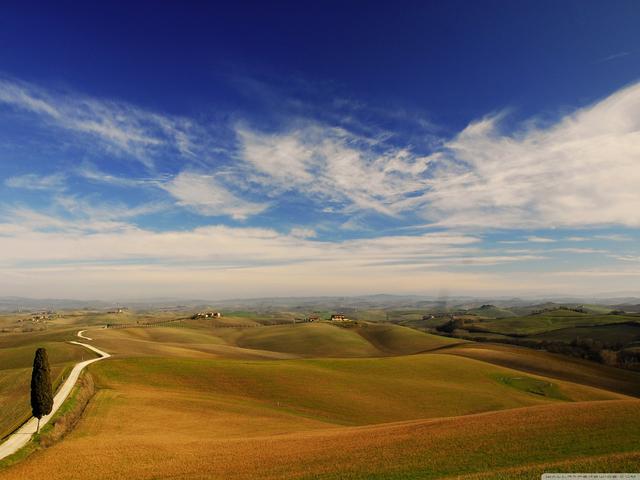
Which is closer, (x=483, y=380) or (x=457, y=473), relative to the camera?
(x=457, y=473)

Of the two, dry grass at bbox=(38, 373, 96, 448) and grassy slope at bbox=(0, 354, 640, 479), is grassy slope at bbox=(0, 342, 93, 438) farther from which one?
grassy slope at bbox=(0, 354, 640, 479)

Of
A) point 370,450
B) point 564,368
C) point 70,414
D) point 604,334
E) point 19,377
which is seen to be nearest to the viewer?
point 370,450

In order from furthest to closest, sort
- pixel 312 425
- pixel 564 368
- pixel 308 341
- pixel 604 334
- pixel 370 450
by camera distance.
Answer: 1. pixel 604 334
2. pixel 308 341
3. pixel 564 368
4. pixel 312 425
5. pixel 370 450

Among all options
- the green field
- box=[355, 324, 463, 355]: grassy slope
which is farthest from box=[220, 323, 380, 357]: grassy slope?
the green field

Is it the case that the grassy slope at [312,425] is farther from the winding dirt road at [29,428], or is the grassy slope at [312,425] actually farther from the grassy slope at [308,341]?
the grassy slope at [308,341]

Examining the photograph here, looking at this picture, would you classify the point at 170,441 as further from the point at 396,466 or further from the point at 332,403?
the point at 332,403

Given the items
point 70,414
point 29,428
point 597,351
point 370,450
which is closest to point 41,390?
point 29,428

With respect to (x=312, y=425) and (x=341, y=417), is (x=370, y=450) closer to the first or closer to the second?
(x=312, y=425)

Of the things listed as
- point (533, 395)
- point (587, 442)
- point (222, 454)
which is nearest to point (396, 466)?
point (587, 442)
